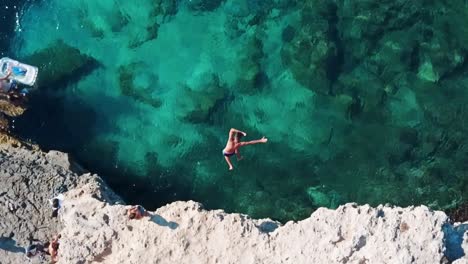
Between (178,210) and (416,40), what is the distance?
7407mm

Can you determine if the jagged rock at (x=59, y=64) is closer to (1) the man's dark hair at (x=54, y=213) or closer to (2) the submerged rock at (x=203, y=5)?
(2) the submerged rock at (x=203, y=5)

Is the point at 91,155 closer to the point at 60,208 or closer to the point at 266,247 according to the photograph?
the point at 60,208

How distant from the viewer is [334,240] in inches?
370

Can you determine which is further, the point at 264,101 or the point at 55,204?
the point at 264,101

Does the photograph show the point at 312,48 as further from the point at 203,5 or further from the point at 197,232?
the point at 197,232

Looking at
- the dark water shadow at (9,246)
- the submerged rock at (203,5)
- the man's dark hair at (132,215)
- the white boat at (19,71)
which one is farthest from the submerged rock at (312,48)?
the dark water shadow at (9,246)

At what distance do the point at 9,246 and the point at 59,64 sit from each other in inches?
204

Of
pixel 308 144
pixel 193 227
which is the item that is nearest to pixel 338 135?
pixel 308 144

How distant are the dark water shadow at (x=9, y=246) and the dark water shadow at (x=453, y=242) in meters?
7.40

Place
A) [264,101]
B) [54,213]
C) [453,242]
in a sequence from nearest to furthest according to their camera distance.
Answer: [453,242] < [54,213] < [264,101]

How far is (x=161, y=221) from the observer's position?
33.6ft

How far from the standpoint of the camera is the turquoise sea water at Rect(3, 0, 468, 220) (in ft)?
43.5

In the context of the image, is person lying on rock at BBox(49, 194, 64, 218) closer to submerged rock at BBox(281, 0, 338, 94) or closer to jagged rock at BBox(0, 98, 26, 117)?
jagged rock at BBox(0, 98, 26, 117)

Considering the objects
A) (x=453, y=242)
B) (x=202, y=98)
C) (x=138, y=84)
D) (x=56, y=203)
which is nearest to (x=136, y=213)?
Answer: (x=56, y=203)
